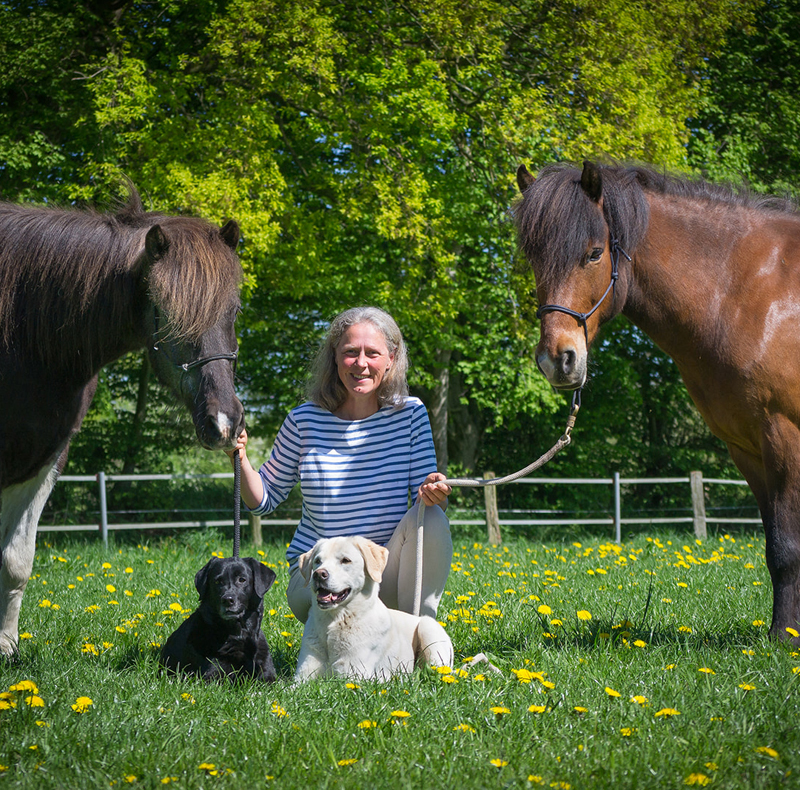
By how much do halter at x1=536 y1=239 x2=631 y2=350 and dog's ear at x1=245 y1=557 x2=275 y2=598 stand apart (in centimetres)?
177

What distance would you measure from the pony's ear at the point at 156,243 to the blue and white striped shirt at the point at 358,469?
106cm

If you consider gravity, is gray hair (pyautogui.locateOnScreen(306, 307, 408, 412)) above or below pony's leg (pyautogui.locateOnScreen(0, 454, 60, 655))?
above

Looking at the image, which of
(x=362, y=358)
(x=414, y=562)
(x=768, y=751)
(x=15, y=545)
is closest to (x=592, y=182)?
(x=362, y=358)

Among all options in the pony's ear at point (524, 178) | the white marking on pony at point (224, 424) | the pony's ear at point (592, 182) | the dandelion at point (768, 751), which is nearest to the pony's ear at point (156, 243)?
the white marking on pony at point (224, 424)

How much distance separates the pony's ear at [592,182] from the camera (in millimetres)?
3916

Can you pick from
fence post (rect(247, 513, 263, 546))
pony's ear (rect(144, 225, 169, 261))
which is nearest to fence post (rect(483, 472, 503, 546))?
fence post (rect(247, 513, 263, 546))

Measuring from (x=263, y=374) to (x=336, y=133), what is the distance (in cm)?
521

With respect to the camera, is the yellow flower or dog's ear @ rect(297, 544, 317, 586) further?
dog's ear @ rect(297, 544, 317, 586)

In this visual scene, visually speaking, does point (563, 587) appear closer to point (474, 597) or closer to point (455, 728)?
point (474, 597)

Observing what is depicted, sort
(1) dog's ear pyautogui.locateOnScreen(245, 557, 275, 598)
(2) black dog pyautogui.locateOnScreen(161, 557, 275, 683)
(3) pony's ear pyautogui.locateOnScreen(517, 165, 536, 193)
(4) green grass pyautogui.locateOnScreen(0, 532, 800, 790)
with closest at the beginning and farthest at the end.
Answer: (4) green grass pyautogui.locateOnScreen(0, 532, 800, 790)
(2) black dog pyautogui.locateOnScreen(161, 557, 275, 683)
(1) dog's ear pyautogui.locateOnScreen(245, 557, 275, 598)
(3) pony's ear pyautogui.locateOnScreen(517, 165, 536, 193)

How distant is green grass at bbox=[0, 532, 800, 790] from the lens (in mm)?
2445

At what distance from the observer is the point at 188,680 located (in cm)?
345

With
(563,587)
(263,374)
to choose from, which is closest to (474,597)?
(563,587)

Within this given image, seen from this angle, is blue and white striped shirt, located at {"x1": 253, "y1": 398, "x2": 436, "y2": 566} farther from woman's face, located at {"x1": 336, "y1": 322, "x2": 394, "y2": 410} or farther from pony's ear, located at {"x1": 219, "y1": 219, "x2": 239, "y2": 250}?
pony's ear, located at {"x1": 219, "y1": 219, "x2": 239, "y2": 250}
